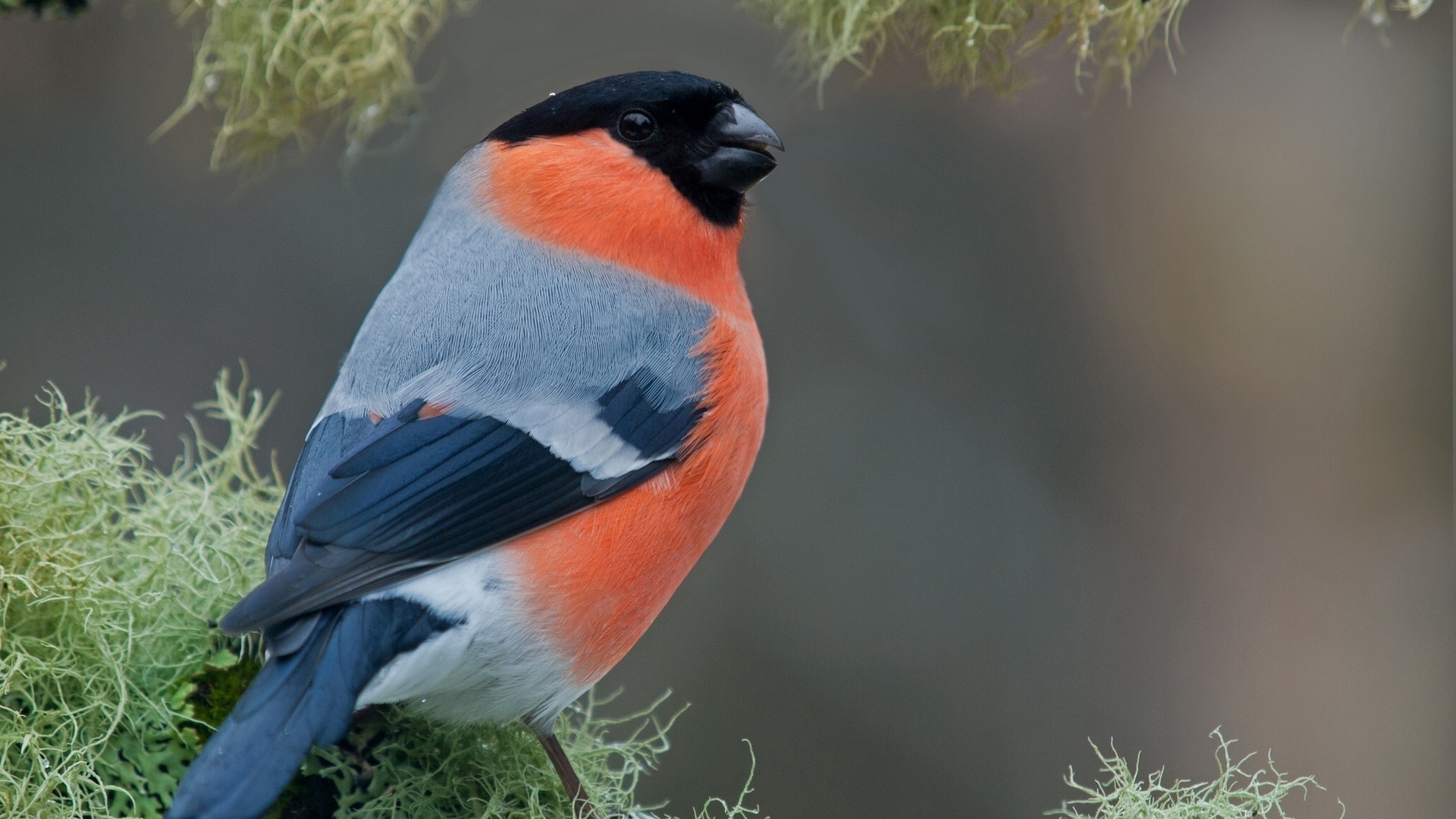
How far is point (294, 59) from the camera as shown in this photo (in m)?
2.04

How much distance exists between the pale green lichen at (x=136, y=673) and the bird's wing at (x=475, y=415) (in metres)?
0.22

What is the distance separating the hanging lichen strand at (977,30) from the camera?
185 centimetres

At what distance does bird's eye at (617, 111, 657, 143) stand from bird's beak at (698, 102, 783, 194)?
10cm

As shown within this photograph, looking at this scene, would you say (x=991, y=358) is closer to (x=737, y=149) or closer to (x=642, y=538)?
(x=737, y=149)

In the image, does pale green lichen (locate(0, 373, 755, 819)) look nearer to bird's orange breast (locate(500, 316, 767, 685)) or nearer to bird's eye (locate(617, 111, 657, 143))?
bird's orange breast (locate(500, 316, 767, 685))

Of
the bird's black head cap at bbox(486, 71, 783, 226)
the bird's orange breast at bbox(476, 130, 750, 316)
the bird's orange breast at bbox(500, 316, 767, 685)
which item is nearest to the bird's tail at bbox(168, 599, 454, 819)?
the bird's orange breast at bbox(500, 316, 767, 685)

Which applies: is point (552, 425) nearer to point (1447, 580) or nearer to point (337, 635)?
point (337, 635)

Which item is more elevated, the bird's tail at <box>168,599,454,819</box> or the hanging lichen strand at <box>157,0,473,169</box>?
the hanging lichen strand at <box>157,0,473,169</box>

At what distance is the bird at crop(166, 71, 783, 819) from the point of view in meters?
1.49

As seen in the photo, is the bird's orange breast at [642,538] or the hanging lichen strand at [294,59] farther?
the hanging lichen strand at [294,59]

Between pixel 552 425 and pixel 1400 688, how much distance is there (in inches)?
112

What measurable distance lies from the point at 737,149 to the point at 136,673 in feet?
3.97

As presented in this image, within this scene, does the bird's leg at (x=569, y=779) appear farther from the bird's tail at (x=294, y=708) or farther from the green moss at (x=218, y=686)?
the green moss at (x=218, y=686)

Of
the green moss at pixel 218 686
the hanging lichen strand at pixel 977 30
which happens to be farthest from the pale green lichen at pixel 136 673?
the hanging lichen strand at pixel 977 30
